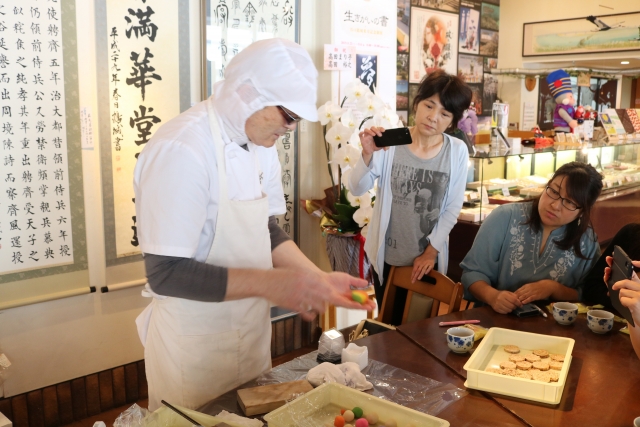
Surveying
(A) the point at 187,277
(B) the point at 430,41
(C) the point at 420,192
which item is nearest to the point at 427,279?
(C) the point at 420,192

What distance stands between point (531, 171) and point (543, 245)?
2356mm

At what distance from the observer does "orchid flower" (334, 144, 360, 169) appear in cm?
322

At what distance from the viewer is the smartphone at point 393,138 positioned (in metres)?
2.66

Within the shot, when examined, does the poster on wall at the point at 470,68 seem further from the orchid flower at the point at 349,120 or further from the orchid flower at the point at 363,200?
the orchid flower at the point at 363,200

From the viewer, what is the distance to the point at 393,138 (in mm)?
2705

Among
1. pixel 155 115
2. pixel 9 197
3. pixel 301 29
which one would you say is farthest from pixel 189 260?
pixel 301 29

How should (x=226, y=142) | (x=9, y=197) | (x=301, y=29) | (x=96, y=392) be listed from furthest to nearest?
(x=301, y=29)
(x=96, y=392)
(x=9, y=197)
(x=226, y=142)

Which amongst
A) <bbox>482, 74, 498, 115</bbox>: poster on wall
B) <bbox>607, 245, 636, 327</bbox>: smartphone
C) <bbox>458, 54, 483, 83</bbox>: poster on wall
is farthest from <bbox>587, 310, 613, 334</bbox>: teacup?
<bbox>482, 74, 498, 115</bbox>: poster on wall

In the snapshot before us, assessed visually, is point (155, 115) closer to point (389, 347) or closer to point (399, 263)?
point (399, 263)

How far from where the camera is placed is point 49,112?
266 cm

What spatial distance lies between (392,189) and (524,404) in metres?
1.54

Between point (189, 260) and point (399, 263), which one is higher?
point (189, 260)

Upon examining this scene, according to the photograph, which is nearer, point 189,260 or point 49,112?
point 189,260

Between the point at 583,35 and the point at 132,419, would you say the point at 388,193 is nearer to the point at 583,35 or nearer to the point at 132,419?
the point at 132,419
